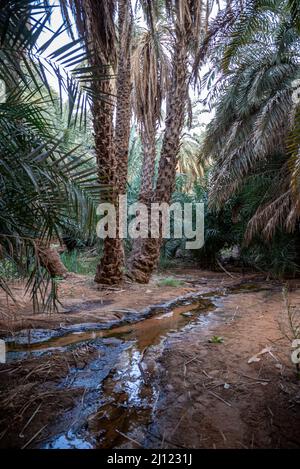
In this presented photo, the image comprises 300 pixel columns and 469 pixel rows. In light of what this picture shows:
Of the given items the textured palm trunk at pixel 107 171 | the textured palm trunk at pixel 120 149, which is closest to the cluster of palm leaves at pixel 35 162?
the textured palm trunk at pixel 107 171

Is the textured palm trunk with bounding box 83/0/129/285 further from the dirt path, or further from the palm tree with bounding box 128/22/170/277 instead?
the palm tree with bounding box 128/22/170/277

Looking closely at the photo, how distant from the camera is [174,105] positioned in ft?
19.9

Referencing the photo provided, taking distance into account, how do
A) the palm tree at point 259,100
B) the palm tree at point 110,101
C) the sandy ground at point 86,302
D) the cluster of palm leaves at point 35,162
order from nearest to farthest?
the cluster of palm leaves at point 35,162 < the sandy ground at point 86,302 < the palm tree at point 110,101 < the palm tree at point 259,100

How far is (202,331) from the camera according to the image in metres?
3.34

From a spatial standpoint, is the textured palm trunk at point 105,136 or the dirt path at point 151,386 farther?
the textured palm trunk at point 105,136

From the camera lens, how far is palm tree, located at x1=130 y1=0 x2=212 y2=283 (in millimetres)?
5523

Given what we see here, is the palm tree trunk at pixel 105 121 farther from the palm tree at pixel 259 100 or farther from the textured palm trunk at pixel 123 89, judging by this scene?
the palm tree at pixel 259 100

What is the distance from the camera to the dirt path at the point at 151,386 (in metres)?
1.59

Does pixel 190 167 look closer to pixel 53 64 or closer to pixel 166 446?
pixel 53 64

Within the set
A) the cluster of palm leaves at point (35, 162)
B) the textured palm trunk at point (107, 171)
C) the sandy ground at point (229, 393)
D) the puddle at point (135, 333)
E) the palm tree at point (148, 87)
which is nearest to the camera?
the sandy ground at point (229, 393)

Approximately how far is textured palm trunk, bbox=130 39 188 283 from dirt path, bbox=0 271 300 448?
8.53 ft

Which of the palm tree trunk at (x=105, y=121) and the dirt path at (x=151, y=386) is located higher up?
the palm tree trunk at (x=105, y=121)

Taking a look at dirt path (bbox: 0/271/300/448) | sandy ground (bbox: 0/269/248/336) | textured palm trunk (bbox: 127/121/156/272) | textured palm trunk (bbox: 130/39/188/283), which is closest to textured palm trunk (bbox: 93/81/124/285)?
sandy ground (bbox: 0/269/248/336)

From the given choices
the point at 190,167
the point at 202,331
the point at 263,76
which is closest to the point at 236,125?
the point at 263,76
